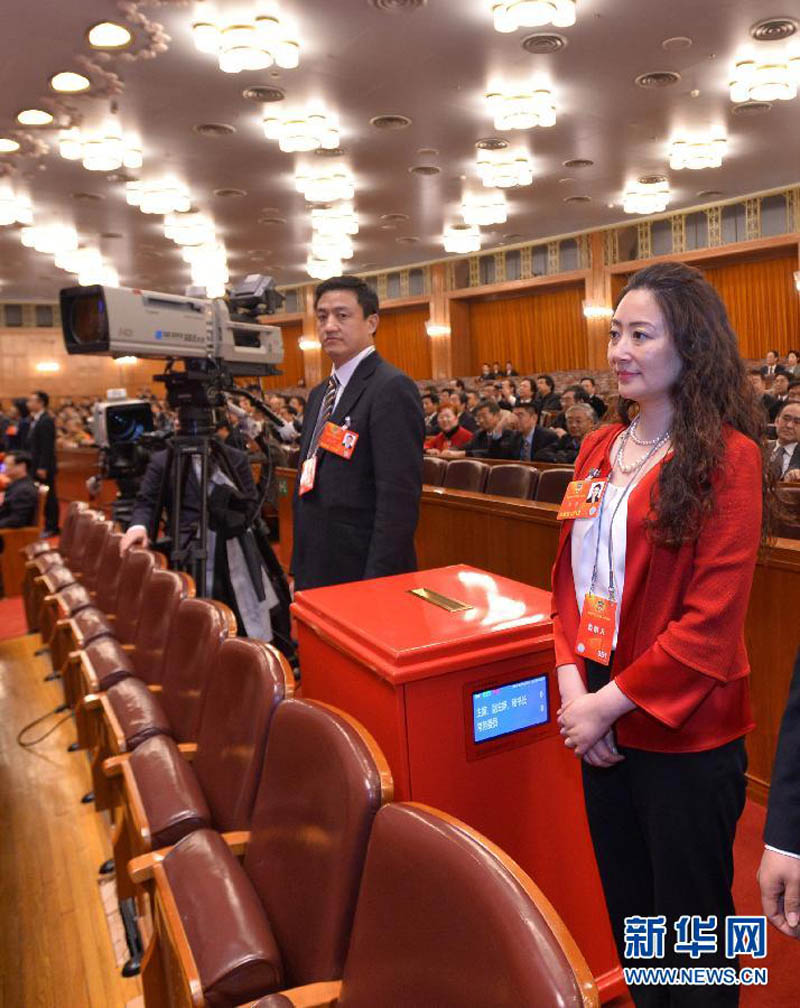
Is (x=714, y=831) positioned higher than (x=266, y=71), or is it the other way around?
(x=266, y=71)

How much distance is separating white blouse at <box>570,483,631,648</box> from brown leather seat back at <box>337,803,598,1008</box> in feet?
1.56

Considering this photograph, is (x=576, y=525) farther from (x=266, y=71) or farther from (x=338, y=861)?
(x=266, y=71)

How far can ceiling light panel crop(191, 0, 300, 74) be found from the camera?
4828mm

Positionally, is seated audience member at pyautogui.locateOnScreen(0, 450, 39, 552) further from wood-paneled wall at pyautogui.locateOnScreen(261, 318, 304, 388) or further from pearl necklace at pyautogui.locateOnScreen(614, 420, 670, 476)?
wood-paneled wall at pyautogui.locateOnScreen(261, 318, 304, 388)

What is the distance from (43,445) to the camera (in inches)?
346

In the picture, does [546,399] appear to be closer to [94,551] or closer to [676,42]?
[676,42]

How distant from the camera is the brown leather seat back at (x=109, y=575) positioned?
3201mm

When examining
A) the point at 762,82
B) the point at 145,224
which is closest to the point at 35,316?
the point at 145,224

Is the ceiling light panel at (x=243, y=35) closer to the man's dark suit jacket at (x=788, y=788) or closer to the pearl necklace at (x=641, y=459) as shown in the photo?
the pearl necklace at (x=641, y=459)

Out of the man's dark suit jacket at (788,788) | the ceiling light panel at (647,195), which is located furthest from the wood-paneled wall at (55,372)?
the man's dark suit jacket at (788,788)

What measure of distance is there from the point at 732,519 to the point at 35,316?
20.7 metres

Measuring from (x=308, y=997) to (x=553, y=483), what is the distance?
3.87 m

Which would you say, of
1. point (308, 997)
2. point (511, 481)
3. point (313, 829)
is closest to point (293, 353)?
point (511, 481)

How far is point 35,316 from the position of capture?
19.3 m
